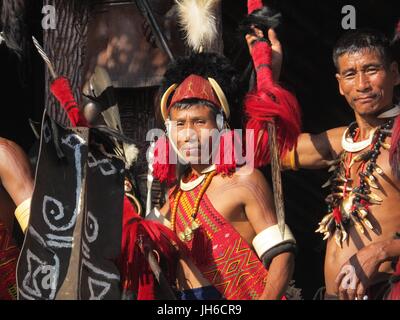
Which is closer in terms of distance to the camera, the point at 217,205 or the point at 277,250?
the point at 277,250

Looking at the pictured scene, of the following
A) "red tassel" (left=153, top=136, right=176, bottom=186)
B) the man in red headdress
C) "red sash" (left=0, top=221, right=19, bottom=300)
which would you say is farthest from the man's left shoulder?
"red sash" (left=0, top=221, right=19, bottom=300)

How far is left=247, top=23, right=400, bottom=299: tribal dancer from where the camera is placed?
590 centimetres

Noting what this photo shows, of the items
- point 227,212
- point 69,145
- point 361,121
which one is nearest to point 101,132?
point 69,145

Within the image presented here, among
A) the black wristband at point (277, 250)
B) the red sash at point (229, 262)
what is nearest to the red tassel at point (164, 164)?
the red sash at point (229, 262)

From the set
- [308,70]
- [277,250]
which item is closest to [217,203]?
[277,250]

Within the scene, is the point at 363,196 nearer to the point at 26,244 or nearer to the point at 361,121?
the point at 361,121

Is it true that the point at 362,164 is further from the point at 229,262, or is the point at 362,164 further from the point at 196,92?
the point at 196,92

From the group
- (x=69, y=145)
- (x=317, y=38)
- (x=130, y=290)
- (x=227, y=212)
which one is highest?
(x=317, y=38)

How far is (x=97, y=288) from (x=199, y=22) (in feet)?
5.78

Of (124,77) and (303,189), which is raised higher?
(124,77)

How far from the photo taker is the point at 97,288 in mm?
5734

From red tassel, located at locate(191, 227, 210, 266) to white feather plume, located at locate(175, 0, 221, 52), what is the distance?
1112 millimetres

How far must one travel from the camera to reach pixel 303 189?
868cm

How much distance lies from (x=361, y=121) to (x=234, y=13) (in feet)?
7.78
